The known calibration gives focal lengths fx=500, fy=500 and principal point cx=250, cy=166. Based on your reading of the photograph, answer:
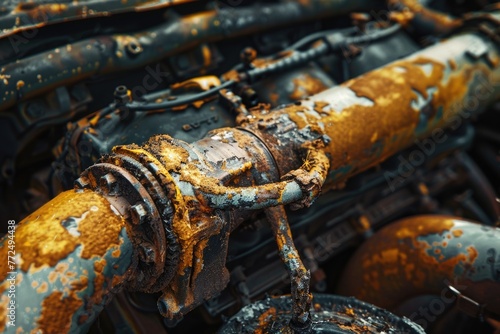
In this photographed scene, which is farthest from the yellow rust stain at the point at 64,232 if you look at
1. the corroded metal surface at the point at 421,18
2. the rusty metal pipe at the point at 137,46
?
the corroded metal surface at the point at 421,18

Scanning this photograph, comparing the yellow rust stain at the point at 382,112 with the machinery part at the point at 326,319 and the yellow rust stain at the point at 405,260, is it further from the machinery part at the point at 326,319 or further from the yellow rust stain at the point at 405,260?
the machinery part at the point at 326,319

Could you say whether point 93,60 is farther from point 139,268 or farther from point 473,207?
point 473,207

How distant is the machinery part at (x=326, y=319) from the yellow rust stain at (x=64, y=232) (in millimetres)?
569

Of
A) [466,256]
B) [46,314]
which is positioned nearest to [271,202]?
[46,314]

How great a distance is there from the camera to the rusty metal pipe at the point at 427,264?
1.95m

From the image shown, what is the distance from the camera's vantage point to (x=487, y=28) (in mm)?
2852

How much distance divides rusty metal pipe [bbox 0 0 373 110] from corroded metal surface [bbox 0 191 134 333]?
3.06ft

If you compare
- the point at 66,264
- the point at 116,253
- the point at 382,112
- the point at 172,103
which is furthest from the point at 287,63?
the point at 66,264

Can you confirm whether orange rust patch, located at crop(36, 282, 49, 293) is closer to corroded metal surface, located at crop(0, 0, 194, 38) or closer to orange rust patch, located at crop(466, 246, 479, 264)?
corroded metal surface, located at crop(0, 0, 194, 38)

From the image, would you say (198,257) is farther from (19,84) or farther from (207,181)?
(19,84)

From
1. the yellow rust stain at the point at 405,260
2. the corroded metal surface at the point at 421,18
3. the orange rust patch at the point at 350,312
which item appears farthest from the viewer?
the corroded metal surface at the point at 421,18

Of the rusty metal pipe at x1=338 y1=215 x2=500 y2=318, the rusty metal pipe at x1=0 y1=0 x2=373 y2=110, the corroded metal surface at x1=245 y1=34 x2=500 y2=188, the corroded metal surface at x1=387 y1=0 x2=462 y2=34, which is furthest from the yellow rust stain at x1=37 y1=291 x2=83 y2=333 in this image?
the corroded metal surface at x1=387 y1=0 x2=462 y2=34

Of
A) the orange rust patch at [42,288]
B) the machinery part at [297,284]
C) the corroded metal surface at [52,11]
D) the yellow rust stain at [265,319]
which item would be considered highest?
the corroded metal surface at [52,11]

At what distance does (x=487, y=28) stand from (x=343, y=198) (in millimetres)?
1346
